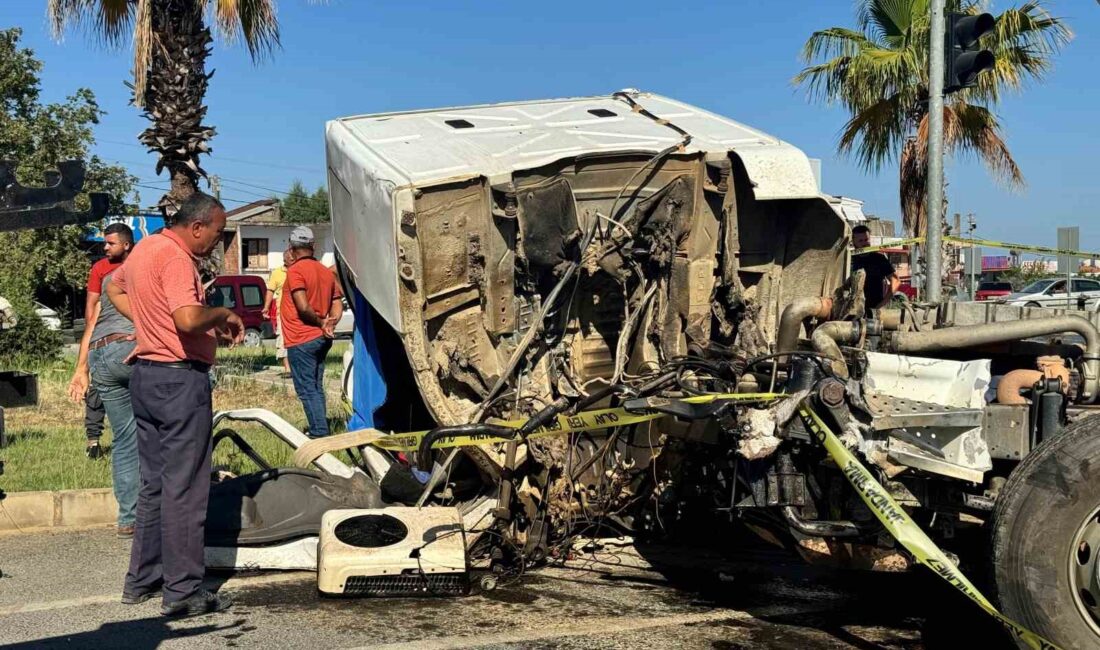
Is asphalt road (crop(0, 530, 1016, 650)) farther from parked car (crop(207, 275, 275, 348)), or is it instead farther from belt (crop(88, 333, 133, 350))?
parked car (crop(207, 275, 275, 348))

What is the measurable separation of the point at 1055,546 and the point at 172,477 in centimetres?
353

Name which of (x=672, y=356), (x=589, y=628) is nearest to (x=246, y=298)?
(x=672, y=356)

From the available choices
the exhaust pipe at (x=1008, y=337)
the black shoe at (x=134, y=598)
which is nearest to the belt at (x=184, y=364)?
the black shoe at (x=134, y=598)

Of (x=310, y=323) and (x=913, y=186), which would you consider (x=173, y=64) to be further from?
(x=913, y=186)

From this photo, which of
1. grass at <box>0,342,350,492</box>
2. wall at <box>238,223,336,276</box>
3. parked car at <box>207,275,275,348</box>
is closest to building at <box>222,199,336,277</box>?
wall at <box>238,223,336,276</box>

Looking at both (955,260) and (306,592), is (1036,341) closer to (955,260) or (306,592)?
(306,592)

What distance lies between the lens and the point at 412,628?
445cm

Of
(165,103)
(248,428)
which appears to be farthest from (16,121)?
(248,428)

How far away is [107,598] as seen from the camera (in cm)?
488

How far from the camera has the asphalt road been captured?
428 cm

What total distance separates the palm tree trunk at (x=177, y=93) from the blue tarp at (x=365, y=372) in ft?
18.6

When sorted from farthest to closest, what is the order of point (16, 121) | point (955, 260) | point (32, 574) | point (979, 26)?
point (16, 121) < point (955, 260) < point (979, 26) < point (32, 574)

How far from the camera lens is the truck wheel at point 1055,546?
11.9 ft

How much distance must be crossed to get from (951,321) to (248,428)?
241 inches
